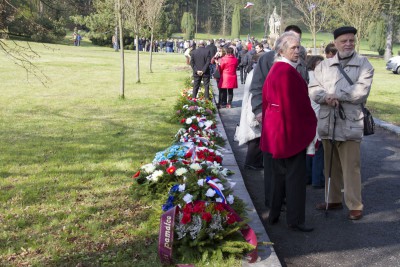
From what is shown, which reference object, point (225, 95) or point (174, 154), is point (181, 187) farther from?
point (225, 95)

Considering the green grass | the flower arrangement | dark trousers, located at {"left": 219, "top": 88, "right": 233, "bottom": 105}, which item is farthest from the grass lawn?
dark trousers, located at {"left": 219, "top": 88, "right": 233, "bottom": 105}

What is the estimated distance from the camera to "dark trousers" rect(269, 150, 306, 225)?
15.9 ft

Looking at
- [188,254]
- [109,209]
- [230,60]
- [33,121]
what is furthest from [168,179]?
[230,60]

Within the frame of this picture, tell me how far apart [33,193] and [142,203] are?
1.36 meters

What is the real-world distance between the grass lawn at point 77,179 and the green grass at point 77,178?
11 mm

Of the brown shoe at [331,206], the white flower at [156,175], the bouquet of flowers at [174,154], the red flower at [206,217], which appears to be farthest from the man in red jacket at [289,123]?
the bouquet of flowers at [174,154]

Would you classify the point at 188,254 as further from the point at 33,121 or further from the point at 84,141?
the point at 33,121

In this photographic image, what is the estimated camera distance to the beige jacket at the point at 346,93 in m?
5.20

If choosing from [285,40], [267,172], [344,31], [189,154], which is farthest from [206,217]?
[344,31]

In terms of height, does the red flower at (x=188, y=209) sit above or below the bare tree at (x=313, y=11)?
below

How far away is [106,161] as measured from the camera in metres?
7.55

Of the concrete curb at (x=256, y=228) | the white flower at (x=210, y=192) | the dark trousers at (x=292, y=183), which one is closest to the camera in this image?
the concrete curb at (x=256, y=228)

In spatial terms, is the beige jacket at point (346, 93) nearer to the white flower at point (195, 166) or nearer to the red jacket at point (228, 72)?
the white flower at point (195, 166)

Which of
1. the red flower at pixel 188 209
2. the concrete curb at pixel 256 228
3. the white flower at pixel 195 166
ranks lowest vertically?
the concrete curb at pixel 256 228
